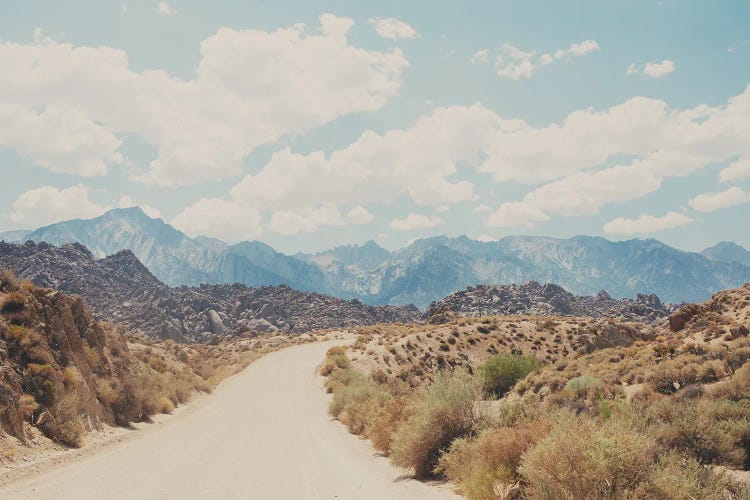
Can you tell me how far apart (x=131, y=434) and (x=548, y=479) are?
17.8 metres

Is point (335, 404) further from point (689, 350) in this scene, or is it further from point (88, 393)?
point (689, 350)

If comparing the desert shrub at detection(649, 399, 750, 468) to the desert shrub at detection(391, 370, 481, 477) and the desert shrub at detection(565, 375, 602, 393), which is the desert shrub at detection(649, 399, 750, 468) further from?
the desert shrub at detection(565, 375, 602, 393)

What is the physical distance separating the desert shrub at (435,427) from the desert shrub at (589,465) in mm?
5002

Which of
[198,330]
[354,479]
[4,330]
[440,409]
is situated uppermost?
[4,330]

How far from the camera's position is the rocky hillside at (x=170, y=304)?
128 m

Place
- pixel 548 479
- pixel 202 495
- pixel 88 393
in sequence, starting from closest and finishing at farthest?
pixel 548 479, pixel 202 495, pixel 88 393

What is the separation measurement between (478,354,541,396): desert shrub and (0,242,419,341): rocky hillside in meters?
89.1

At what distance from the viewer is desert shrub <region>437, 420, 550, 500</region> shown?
859cm

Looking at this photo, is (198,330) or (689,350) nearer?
(689,350)

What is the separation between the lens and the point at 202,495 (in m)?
10.5

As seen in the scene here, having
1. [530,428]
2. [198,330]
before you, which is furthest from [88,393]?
[198,330]

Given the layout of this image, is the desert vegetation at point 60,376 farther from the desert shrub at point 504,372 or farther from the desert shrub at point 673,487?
the desert shrub at point 504,372

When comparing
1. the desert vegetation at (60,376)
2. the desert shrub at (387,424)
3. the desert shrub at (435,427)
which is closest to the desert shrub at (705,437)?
the desert shrub at (435,427)

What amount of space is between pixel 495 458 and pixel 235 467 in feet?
25.5
